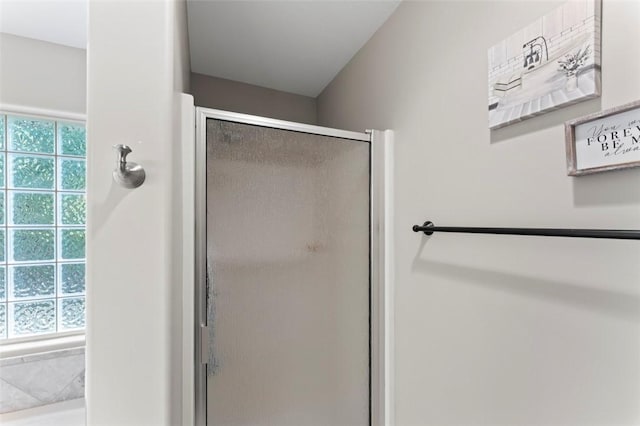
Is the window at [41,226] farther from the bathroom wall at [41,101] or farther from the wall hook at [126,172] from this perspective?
the wall hook at [126,172]

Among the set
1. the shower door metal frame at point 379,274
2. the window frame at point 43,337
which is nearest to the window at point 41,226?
the window frame at point 43,337

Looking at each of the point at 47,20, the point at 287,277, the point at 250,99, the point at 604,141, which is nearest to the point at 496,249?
the point at 604,141

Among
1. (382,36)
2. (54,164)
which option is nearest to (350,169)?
(382,36)

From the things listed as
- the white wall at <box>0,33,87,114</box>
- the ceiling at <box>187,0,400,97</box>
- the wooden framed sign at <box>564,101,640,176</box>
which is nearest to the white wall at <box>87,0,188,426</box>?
the ceiling at <box>187,0,400,97</box>

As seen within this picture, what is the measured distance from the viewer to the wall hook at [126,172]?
0.73 m

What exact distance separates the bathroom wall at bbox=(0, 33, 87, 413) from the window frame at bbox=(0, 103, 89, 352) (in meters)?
0.02

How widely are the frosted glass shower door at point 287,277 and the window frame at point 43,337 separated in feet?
4.12

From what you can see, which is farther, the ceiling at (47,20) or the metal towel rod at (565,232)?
the ceiling at (47,20)

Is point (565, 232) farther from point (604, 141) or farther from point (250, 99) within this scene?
point (250, 99)

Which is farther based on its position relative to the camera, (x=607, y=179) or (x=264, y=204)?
(x=264, y=204)

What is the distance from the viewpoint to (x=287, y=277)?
4.07 ft

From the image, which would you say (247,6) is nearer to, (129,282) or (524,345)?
(129,282)

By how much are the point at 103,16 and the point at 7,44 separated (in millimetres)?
1487

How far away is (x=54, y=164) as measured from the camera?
73.0 inches
